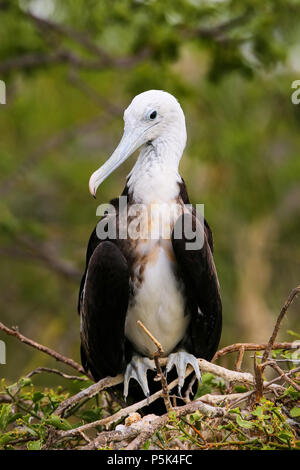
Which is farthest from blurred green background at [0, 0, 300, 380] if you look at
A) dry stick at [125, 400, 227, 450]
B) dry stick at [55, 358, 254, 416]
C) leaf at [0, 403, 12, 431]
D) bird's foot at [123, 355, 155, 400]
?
dry stick at [125, 400, 227, 450]

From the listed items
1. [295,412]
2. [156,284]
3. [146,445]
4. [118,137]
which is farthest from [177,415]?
[118,137]

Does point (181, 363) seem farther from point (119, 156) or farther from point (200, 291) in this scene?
point (119, 156)

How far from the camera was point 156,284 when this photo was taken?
13.4 ft

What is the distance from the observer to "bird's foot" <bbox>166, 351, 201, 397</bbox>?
13.2 ft

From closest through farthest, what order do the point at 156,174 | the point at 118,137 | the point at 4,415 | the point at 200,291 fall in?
the point at 4,415 → the point at 200,291 → the point at 156,174 → the point at 118,137

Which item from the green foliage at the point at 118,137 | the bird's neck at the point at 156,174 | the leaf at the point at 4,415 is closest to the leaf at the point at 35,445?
the leaf at the point at 4,415

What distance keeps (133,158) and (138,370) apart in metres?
5.36

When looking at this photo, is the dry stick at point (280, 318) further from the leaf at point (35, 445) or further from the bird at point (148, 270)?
the leaf at point (35, 445)

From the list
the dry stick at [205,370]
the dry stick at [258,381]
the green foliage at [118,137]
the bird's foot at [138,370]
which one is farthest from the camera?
the green foliage at [118,137]

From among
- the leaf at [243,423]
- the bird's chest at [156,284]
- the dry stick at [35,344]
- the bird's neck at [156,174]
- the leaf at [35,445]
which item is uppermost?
the bird's neck at [156,174]

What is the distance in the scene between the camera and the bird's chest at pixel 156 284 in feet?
13.4

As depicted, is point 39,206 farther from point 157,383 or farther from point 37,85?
point 157,383
